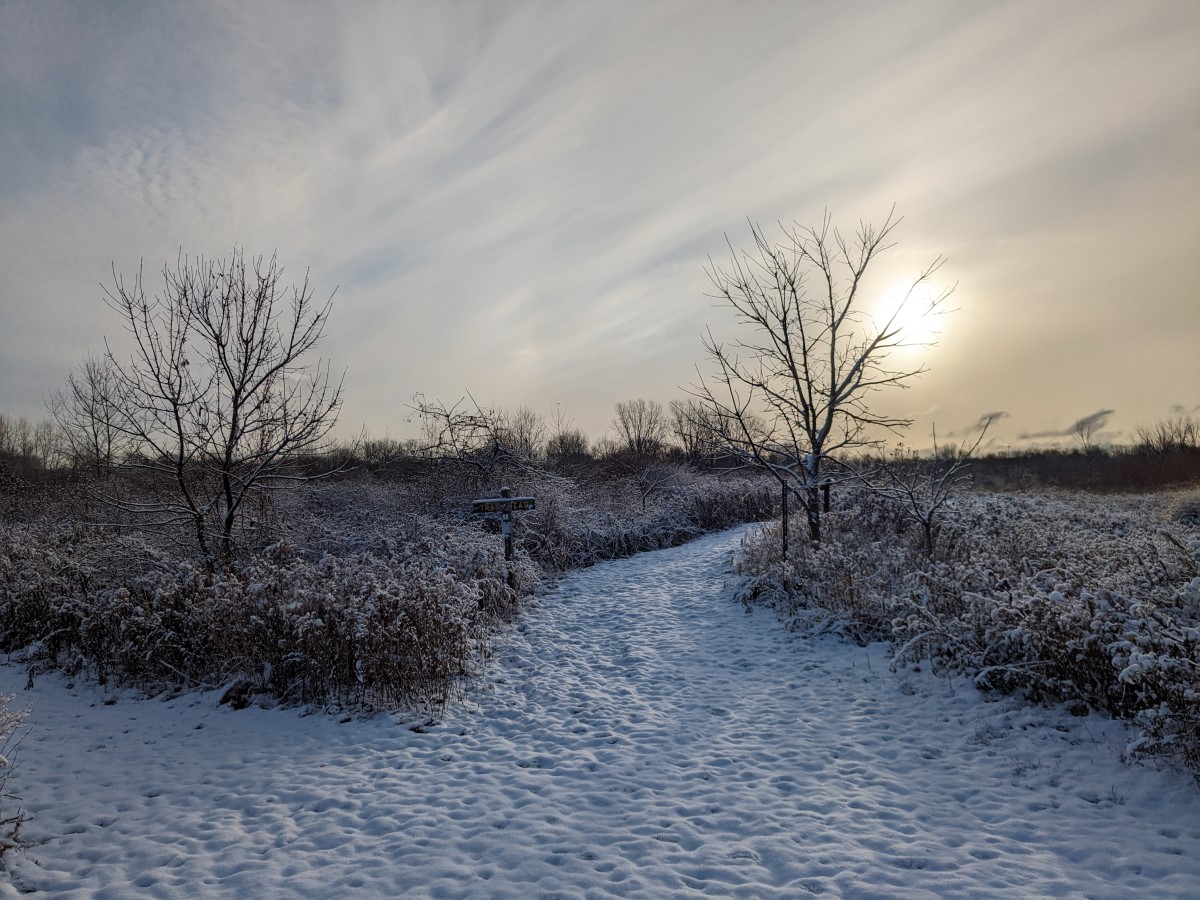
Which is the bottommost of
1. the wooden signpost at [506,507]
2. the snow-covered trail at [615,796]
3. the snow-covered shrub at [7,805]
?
the snow-covered trail at [615,796]

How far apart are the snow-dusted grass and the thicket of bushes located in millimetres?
4959

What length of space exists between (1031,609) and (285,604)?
7638 millimetres

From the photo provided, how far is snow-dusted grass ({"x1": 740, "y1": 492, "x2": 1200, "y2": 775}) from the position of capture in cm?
444

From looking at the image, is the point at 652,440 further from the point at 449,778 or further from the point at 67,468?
the point at 449,778

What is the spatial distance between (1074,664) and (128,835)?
7.54 meters

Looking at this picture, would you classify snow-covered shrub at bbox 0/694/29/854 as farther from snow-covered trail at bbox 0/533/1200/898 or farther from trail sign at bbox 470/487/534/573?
trail sign at bbox 470/487/534/573

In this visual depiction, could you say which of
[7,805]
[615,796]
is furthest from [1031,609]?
[7,805]

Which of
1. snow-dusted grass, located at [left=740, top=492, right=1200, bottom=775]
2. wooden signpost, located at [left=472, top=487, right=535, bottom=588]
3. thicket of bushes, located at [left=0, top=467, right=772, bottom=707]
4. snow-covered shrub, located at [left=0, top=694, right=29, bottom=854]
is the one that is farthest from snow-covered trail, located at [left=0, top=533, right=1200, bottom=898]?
wooden signpost, located at [left=472, top=487, right=535, bottom=588]

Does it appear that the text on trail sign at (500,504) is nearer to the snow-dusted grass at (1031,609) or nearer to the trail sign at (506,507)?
the trail sign at (506,507)

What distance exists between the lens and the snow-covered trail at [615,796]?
3.53m

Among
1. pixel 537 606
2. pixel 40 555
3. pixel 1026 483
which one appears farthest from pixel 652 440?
pixel 40 555

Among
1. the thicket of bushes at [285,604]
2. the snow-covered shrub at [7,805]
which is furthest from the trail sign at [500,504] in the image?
the snow-covered shrub at [7,805]

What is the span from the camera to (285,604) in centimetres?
671

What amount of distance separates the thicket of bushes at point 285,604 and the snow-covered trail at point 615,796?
0.48 metres
